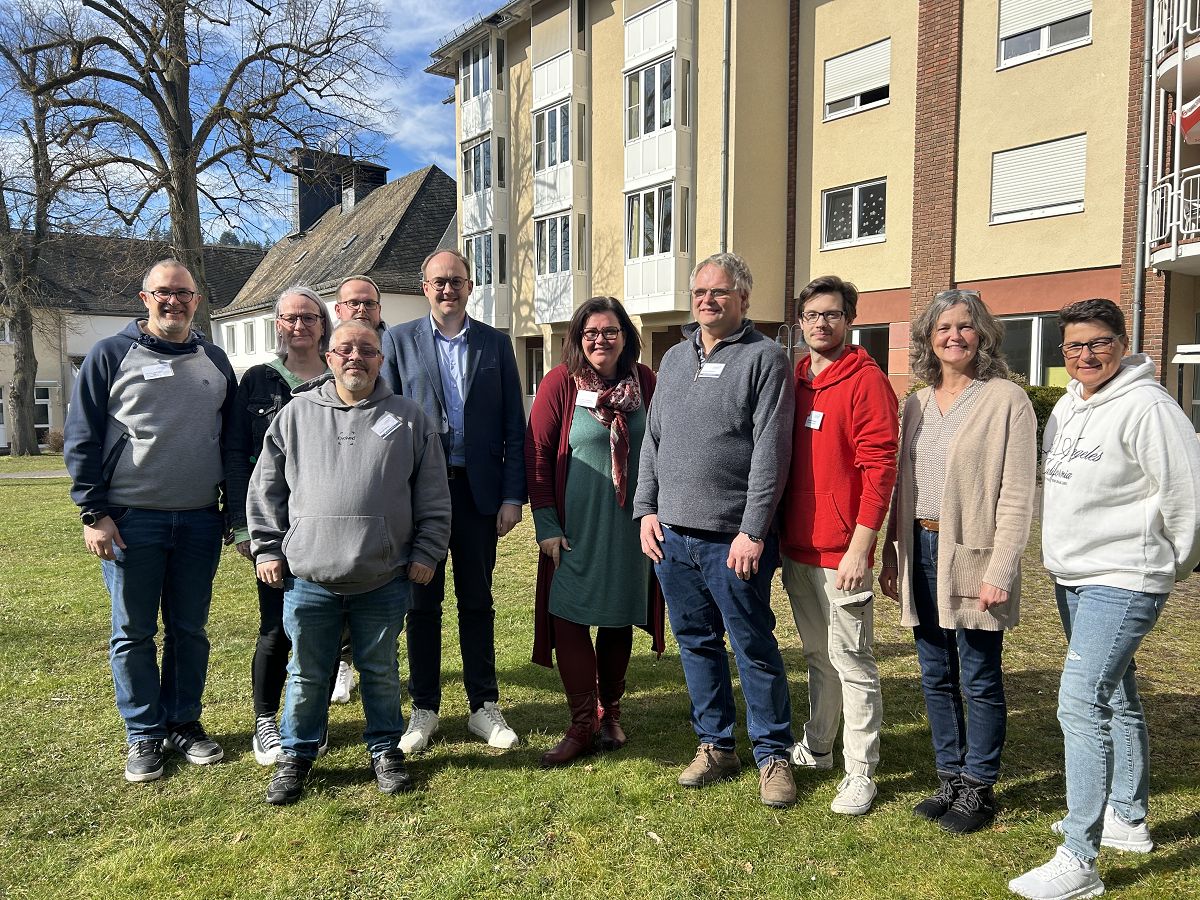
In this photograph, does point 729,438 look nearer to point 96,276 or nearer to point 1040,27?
point 1040,27

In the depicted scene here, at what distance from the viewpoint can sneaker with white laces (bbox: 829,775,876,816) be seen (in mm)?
3477

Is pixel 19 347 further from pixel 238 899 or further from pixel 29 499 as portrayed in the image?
pixel 238 899

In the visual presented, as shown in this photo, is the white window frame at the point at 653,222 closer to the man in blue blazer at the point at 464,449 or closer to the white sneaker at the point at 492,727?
the man in blue blazer at the point at 464,449

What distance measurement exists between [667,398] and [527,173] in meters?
23.5

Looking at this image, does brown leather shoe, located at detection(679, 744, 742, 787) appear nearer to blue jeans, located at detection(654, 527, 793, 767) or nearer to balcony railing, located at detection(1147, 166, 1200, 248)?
blue jeans, located at detection(654, 527, 793, 767)

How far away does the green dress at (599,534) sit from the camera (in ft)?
12.8

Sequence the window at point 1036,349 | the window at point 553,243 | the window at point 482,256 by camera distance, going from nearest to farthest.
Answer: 1. the window at point 1036,349
2. the window at point 553,243
3. the window at point 482,256

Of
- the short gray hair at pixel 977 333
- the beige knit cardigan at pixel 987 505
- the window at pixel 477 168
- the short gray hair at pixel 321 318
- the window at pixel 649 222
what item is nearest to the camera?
the beige knit cardigan at pixel 987 505

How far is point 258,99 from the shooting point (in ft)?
57.9

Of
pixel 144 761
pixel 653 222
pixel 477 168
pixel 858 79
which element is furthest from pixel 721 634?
pixel 477 168

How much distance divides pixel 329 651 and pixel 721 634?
68.3 inches

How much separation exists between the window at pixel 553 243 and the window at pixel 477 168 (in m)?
3.05

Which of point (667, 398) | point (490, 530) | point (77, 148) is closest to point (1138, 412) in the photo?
point (667, 398)

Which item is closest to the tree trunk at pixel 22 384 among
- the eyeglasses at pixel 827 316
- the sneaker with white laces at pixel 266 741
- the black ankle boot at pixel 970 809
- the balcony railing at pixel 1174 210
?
the sneaker with white laces at pixel 266 741
